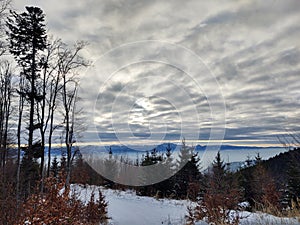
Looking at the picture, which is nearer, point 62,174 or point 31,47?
point 62,174

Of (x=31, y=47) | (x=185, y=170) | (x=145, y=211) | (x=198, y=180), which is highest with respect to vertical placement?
(x=31, y=47)

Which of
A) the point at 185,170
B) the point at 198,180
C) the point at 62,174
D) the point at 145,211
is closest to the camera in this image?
the point at 62,174

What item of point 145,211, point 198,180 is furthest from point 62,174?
point 198,180

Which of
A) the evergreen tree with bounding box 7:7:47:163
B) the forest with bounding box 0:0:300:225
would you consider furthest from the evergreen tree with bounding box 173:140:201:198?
the evergreen tree with bounding box 7:7:47:163

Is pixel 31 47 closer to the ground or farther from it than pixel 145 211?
farther from it

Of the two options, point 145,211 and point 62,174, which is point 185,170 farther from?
point 62,174

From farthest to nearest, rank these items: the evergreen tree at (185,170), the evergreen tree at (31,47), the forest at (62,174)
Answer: the evergreen tree at (185,170) < the evergreen tree at (31,47) < the forest at (62,174)

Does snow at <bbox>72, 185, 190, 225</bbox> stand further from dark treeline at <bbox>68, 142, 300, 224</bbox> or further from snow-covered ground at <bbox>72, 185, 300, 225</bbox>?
dark treeline at <bbox>68, 142, 300, 224</bbox>

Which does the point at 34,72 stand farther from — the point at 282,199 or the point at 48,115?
the point at 282,199

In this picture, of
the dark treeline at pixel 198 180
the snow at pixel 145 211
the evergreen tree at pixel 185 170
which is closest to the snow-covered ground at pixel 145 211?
the snow at pixel 145 211

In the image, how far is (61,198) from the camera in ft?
17.4

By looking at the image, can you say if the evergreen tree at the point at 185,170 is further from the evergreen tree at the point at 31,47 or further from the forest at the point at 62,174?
the evergreen tree at the point at 31,47

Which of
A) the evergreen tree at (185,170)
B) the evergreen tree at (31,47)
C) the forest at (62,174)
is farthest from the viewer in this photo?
the evergreen tree at (185,170)

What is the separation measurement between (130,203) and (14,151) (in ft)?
36.5
